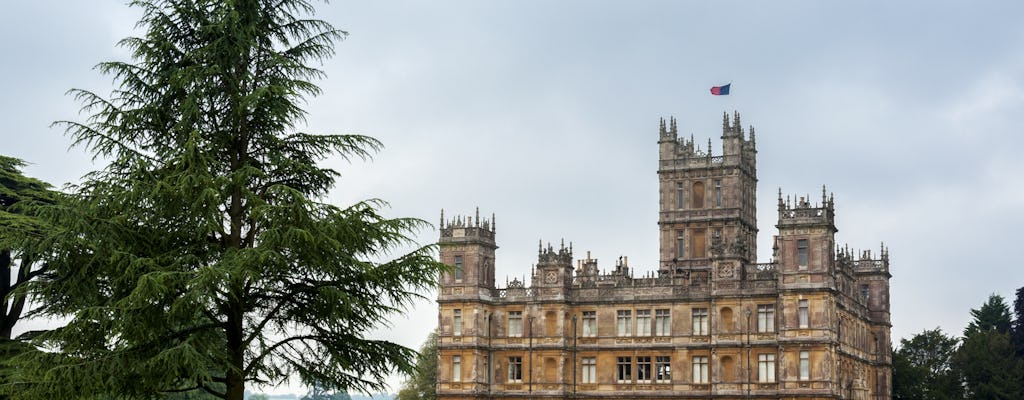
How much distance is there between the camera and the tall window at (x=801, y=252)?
202 ft

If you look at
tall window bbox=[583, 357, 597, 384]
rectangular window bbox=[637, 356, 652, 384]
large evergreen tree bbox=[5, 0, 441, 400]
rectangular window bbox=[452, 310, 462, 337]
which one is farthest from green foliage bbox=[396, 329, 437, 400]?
large evergreen tree bbox=[5, 0, 441, 400]

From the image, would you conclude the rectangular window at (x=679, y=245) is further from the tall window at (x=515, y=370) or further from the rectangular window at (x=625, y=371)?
the tall window at (x=515, y=370)

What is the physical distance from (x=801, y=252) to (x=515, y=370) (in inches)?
660

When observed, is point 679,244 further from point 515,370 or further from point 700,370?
point 515,370

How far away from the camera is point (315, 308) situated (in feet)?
72.2

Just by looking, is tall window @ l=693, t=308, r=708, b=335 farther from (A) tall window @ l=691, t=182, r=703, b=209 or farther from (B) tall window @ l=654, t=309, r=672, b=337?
(A) tall window @ l=691, t=182, r=703, b=209

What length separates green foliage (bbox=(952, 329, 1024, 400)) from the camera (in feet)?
250

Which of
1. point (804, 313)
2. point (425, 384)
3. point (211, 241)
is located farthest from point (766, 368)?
point (211, 241)

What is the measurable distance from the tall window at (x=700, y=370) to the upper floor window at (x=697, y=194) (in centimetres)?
1254

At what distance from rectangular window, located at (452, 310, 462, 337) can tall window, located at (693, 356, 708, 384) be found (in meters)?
12.9

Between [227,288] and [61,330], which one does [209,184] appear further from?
[61,330]

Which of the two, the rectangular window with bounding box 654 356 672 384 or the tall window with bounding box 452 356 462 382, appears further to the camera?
the tall window with bounding box 452 356 462 382

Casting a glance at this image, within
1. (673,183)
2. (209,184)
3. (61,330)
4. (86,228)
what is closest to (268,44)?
(209,184)

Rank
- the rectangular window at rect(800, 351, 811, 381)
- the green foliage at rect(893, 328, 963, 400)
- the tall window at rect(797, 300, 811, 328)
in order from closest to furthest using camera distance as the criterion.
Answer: the rectangular window at rect(800, 351, 811, 381) < the tall window at rect(797, 300, 811, 328) < the green foliage at rect(893, 328, 963, 400)
